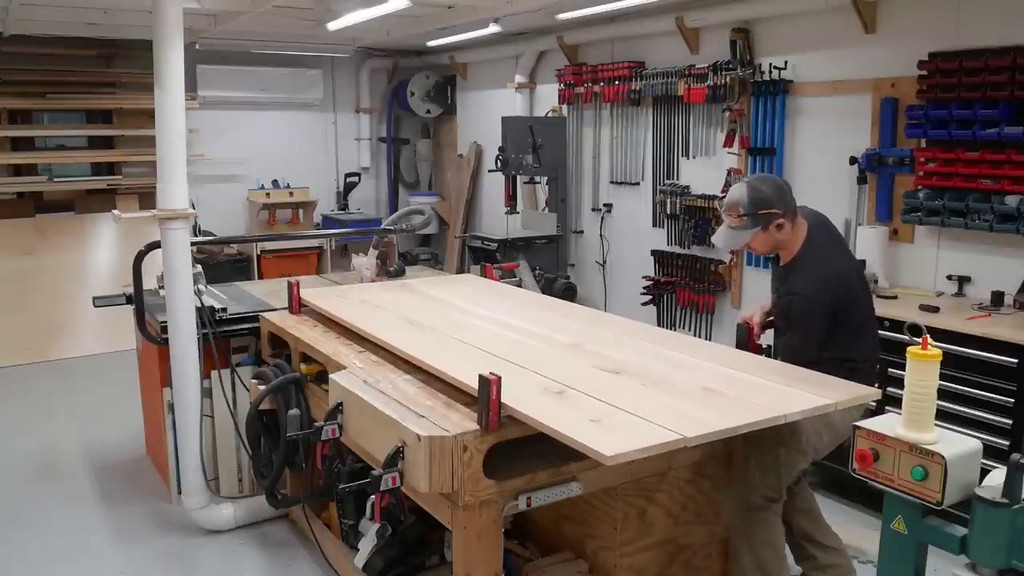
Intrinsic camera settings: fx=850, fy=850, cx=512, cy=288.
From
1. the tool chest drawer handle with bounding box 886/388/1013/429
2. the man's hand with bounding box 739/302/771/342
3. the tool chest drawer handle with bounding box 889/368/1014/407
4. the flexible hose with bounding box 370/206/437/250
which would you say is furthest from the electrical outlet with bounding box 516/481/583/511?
the flexible hose with bounding box 370/206/437/250

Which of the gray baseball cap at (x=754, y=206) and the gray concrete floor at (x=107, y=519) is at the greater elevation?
the gray baseball cap at (x=754, y=206)

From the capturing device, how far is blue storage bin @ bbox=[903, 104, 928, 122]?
144 inches

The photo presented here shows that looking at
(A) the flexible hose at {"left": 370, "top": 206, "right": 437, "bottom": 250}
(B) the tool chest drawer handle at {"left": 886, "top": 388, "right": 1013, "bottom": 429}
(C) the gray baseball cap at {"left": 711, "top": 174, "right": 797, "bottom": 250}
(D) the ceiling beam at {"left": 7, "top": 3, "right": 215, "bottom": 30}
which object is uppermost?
(D) the ceiling beam at {"left": 7, "top": 3, "right": 215, "bottom": 30}

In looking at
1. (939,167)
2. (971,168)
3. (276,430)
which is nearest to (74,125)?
(276,430)

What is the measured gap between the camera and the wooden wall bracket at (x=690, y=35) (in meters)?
Answer: 4.83

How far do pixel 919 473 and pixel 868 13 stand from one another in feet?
10.5

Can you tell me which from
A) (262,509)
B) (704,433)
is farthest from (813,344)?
(262,509)

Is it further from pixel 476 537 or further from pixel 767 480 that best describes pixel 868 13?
pixel 476 537

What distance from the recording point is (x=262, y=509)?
327cm

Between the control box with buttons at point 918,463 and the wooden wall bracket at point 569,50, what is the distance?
4681mm

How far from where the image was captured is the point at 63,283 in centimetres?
576

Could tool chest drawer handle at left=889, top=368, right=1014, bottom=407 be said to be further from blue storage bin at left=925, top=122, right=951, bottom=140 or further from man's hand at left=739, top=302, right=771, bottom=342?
blue storage bin at left=925, top=122, right=951, bottom=140

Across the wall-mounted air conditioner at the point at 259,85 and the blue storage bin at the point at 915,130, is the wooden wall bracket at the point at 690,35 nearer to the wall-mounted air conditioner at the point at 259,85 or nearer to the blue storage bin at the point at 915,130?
the blue storage bin at the point at 915,130

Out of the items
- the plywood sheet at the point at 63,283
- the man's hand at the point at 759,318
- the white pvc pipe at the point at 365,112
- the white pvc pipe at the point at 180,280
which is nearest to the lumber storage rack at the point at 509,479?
the man's hand at the point at 759,318
